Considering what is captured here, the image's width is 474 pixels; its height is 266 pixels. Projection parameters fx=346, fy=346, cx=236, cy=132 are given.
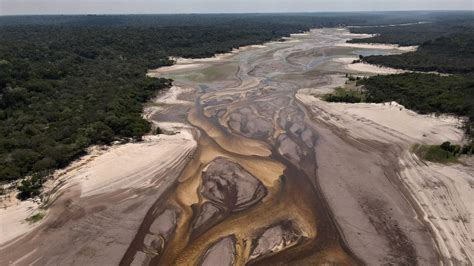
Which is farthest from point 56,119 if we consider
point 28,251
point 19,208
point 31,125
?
point 28,251

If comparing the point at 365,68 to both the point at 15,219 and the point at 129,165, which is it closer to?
the point at 129,165

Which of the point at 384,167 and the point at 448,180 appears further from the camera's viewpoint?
the point at 384,167

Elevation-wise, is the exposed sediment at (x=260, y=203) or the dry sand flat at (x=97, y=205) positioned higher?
the dry sand flat at (x=97, y=205)

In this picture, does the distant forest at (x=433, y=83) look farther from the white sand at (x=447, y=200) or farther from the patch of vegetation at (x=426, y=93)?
the white sand at (x=447, y=200)

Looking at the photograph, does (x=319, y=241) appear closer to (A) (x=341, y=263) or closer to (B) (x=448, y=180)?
(A) (x=341, y=263)

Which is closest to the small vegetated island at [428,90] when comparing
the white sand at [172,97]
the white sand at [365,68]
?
the white sand at [365,68]

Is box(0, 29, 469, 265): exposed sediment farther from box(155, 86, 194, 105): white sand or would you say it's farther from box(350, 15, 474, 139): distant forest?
box(155, 86, 194, 105): white sand
